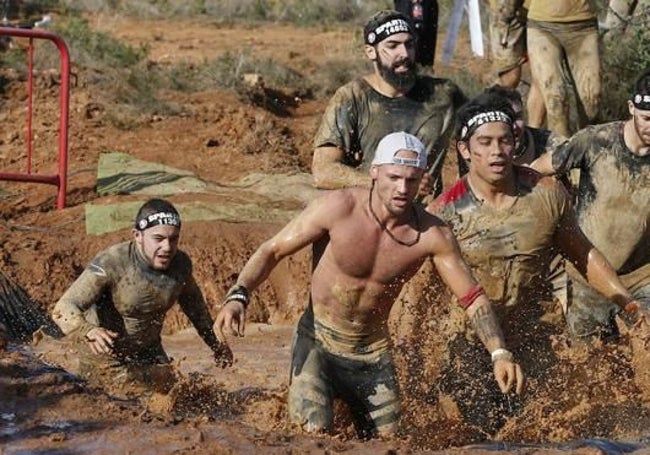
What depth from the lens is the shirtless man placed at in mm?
7230

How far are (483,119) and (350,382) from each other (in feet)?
4.91

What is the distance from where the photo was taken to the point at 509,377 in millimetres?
6758

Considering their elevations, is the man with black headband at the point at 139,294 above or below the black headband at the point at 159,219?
below

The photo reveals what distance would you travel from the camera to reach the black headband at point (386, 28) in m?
8.82

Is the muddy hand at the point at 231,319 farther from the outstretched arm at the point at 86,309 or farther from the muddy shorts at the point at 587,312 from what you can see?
the muddy shorts at the point at 587,312

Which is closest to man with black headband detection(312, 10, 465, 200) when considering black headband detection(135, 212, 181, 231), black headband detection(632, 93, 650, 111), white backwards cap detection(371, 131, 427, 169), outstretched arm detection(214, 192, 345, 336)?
black headband detection(135, 212, 181, 231)

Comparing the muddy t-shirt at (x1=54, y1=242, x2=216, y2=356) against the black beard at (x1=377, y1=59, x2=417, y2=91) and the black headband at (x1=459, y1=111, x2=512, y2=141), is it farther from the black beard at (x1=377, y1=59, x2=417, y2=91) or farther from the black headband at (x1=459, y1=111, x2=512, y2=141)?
the black headband at (x1=459, y1=111, x2=512, y2=141)

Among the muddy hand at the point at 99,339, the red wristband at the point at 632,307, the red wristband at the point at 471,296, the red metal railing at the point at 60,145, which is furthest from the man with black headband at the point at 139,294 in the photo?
the red metal railing at the point at 60,145

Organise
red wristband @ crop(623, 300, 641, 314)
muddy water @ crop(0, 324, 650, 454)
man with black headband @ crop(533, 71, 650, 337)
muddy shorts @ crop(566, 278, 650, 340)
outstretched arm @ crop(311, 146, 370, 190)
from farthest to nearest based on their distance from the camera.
A: muddy shorts @ crop(566, 278, 650, 340) → man with black headband @ crop(533, 71, 650, 337) → outstretched arm @ crop(311, 146, 370, 190) → red wristband @ crop(623, 300, 641, 314) → muddy water @ crop(0, 324, 650, 454)

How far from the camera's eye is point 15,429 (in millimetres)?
7148

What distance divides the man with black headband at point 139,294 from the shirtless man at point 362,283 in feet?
4.88

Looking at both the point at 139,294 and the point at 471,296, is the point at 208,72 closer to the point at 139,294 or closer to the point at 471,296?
the point at 139,294

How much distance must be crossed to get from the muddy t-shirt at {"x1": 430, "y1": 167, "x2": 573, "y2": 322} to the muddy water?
1.80ft

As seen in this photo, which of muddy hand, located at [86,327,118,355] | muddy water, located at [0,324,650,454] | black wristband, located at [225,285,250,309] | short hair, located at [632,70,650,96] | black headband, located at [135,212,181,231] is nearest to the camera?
muddy water, located at [0,324,650,454]
